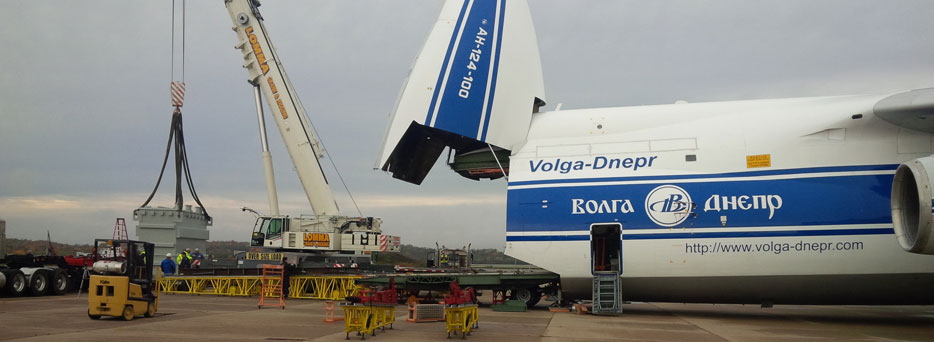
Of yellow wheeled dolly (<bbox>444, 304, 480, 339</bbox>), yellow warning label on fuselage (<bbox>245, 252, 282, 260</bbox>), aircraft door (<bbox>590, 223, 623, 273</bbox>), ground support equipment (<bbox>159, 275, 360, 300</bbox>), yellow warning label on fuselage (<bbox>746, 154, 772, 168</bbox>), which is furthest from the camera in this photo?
yellow warning label on fuselage (<bbox>245, 252, 282, 260</bbox>)

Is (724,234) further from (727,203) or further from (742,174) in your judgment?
(742,174)

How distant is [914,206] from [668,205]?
16.3 ft

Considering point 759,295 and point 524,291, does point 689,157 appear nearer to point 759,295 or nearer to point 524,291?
point 759,295

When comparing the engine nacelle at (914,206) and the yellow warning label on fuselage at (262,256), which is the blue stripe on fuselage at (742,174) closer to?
the engine nacelle at (914,206)

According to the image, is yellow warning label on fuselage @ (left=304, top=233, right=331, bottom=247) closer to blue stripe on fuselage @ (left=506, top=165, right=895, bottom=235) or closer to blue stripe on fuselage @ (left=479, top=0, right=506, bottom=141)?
blue stripe on fuselage @ (left=479, top=0, right=506, bottom=141)

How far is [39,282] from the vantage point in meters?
19.5

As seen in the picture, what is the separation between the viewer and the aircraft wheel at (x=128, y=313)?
44.1 feet

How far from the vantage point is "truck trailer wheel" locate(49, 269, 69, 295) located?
1996 cm

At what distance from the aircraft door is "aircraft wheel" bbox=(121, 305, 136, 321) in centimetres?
1078

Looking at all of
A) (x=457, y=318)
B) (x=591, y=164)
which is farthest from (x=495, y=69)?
(x=457, y=318)

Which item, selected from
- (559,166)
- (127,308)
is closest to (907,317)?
(559,166)

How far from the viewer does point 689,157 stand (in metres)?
15.8

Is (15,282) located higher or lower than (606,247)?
lower

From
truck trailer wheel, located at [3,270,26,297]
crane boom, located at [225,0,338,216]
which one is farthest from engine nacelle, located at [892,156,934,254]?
truck trailer wheel, located at [3,270,26,297]
